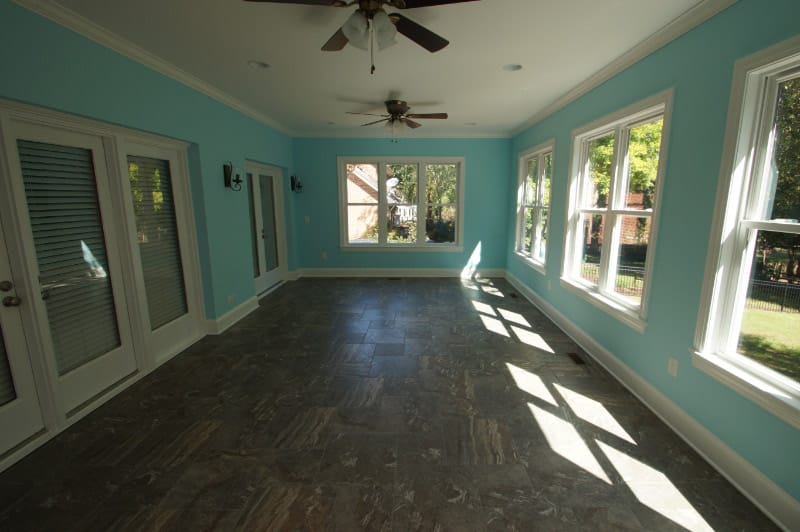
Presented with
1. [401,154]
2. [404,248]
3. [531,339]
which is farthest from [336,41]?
[404,248]

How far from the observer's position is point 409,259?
22.4 feet

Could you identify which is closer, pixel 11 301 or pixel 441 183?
pixel 11 301

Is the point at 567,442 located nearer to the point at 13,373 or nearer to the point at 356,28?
the point at 356,28

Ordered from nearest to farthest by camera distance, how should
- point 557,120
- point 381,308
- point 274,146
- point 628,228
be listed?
point 628,228 → point 557,120 → point 381,308 → point 274,146

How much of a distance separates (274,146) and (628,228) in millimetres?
4981

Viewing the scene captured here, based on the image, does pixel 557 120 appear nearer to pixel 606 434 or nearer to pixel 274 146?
pixel 606 434

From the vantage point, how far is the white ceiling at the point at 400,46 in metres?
2.14

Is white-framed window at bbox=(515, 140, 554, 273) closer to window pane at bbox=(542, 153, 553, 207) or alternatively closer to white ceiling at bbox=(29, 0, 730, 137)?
window pane at bbox=(542, 153, 553, 207)

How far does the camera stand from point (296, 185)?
6.38 metres

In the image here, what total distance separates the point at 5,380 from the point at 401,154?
18.6 ft

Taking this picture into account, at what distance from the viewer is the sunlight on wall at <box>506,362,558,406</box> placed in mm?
2706

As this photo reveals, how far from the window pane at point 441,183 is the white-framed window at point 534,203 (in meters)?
1.22

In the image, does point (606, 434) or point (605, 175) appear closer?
point (606, 434)

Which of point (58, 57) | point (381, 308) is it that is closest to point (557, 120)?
point (381, 308)
